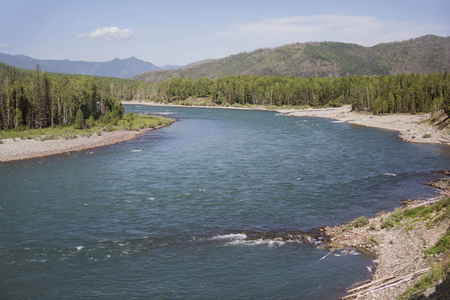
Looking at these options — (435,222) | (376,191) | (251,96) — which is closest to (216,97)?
(251,96)

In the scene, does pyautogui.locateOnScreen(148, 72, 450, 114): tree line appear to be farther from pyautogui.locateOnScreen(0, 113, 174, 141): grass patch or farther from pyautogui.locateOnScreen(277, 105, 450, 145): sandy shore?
pyautogui.locateOnScreen(0, 113, 174, 141): grass patch

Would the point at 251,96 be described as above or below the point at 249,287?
above

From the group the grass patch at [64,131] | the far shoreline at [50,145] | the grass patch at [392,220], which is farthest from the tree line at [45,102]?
the grass patch at [392,220]

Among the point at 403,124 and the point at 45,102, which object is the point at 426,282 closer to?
the point at 45,102

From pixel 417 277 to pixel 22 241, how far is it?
73.5ft

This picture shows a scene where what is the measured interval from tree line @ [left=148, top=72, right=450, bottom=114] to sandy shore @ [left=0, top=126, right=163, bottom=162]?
62396 millimetres

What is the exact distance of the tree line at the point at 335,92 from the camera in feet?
330

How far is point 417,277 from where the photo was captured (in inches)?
582

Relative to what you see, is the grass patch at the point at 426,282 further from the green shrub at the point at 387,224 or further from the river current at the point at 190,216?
the green shrub at the point at 387,224

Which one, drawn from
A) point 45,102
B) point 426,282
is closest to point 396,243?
point 426,282

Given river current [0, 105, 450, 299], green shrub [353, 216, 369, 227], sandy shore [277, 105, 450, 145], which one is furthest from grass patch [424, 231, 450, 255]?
sandy shore [277, 105, 450, 145]

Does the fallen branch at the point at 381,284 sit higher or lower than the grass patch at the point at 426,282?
lower

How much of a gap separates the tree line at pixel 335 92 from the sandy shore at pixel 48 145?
6240 cm

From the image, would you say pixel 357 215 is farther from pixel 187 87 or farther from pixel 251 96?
pixel 187 87
